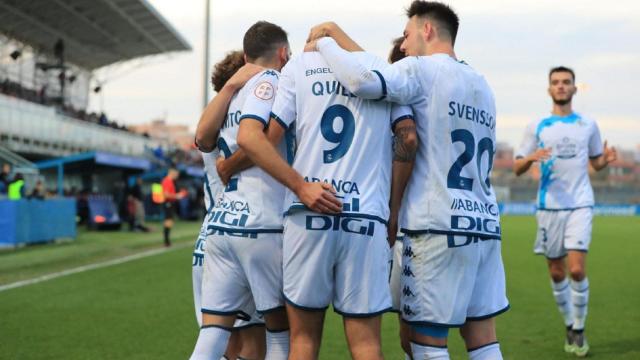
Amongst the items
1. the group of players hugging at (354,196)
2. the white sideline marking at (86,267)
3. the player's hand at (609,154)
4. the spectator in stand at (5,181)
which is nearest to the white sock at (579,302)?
the player's hand at (609,154)

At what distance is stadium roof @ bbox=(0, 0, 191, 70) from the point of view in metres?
41.0

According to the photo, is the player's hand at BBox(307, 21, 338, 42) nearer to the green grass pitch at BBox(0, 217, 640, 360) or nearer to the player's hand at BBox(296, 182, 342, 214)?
the player's hand at BBox(296, 182, 342, 214)

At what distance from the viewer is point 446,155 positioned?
12.4 ft

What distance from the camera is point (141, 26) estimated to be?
47938 millimetres

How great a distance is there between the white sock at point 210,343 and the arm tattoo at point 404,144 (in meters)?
1.30

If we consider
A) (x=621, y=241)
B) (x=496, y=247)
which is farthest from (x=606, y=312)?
(x=621, y=241)

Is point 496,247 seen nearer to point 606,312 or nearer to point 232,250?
point 232,250

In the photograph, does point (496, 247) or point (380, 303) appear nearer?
point (380, 303)

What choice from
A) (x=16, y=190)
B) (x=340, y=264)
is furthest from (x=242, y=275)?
(x=16, y=190)

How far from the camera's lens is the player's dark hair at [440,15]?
3.91 m

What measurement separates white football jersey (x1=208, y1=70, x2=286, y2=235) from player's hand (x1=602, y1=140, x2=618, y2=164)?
4123 millimetres

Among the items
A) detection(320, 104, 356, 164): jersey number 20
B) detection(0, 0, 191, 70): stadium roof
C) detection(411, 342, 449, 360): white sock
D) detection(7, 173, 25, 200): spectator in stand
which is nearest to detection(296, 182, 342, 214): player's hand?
detection(320, 104, 356, 164): jersey number 20

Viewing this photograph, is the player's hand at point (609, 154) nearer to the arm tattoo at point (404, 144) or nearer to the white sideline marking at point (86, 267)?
the arm tattoo at point (404, 144)

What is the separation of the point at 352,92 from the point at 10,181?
1967 centimetres
